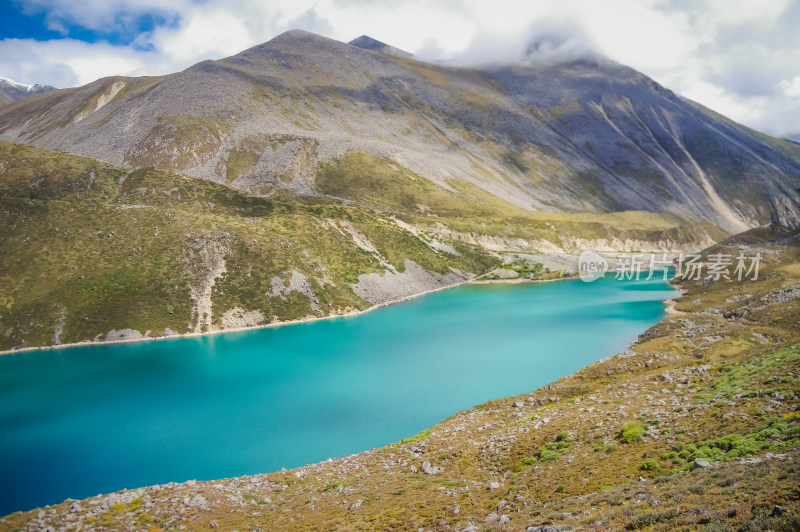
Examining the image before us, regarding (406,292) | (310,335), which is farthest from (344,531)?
(406,292)

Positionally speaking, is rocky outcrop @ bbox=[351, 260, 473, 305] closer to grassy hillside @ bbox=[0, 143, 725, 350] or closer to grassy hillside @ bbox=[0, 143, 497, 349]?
grassy hillside @ bbox=[0, 143, 725, 350]

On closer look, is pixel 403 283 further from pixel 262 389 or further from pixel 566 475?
pixel 566 475

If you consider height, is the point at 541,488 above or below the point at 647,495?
below

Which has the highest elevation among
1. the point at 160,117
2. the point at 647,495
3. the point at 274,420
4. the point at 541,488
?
the point at 160,117

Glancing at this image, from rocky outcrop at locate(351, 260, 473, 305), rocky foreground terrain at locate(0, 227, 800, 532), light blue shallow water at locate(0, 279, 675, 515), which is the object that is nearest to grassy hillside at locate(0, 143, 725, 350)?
rocky outcrop at locate(351, 260, 473, 305)

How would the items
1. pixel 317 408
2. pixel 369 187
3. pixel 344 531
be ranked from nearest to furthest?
1. pixel 344 531
2. pixel 317 408
3. pixel 369 187

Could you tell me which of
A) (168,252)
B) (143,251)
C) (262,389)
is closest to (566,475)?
(262,389)

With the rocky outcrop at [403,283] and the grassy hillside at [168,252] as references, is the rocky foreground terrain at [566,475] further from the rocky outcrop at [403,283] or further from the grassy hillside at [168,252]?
the rocky outcrop at [403,283]

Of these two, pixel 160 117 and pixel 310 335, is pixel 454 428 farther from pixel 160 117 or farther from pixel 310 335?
pixel 160 117
